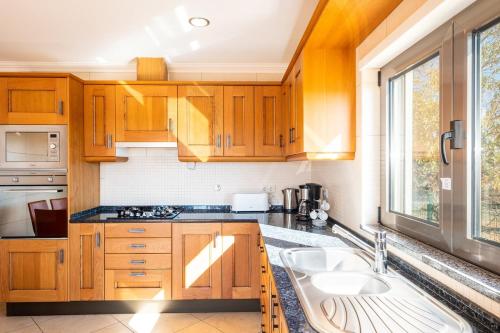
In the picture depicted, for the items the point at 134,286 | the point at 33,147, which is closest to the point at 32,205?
the point at 33,147

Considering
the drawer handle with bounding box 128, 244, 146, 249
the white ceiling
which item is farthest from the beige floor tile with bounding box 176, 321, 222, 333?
the white ceiling

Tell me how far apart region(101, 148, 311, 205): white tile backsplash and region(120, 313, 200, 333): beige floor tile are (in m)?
1.09

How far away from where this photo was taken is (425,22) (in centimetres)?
133

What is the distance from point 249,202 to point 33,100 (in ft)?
7.15

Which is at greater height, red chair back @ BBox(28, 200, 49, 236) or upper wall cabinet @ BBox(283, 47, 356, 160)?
upper wall cabinet @ BBox(283, 47, 356, 160)

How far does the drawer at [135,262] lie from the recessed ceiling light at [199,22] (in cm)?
197

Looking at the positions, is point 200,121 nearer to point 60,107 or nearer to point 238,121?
point 238,121

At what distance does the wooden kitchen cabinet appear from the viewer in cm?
272

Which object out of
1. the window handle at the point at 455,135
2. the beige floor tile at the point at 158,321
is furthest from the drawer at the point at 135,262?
the window handle at the point at 455,135

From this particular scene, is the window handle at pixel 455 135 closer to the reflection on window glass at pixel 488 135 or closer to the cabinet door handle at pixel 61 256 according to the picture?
the reflection on window glass at pixel 488 135

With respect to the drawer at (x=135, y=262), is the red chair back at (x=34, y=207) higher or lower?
higher

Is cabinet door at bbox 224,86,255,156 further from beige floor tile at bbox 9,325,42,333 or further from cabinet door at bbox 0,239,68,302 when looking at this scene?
beige floor tile at bbox 9,325,42,333

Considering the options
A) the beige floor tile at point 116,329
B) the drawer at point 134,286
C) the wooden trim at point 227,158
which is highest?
the wooden trim at point 227,158

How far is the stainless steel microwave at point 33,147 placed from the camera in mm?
2699
